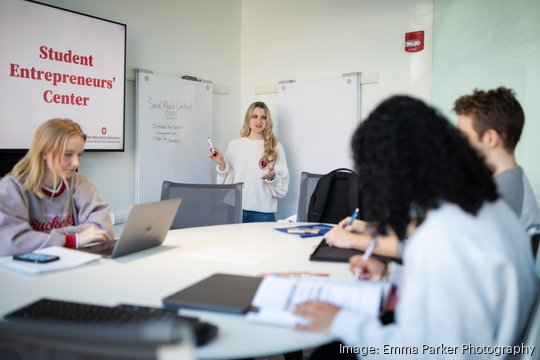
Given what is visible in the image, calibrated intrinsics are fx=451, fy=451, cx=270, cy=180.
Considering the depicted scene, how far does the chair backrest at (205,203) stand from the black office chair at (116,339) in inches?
85.7

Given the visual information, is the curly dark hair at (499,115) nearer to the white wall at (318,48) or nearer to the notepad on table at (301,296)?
the notepad on table at (301,296)

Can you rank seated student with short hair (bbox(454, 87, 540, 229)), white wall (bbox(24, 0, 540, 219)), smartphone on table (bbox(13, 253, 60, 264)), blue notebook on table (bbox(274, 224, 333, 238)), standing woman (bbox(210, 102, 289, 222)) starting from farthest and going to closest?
standing woman (bbox(210, 102, 289, 222)) < white wall (bbox(24, 0, 540, 219)) < blue notebook on table (bbox(274, 224, 333, 238)) < seated student with short hair (bbox(454, 87, 540, 229)) < smartphone on table (bbox(13, 253, 60, 264))

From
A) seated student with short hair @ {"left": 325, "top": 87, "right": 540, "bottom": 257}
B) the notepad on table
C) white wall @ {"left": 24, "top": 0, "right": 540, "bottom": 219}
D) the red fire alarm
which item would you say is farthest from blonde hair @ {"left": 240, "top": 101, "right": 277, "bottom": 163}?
the notepad on table

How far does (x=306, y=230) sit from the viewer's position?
2.28 metres

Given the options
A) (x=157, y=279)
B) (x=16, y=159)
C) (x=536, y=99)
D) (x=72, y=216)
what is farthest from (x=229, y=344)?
(x=536, y=99)

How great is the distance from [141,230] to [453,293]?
1.19 meters

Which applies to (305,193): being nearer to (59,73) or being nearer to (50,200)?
(50,200)

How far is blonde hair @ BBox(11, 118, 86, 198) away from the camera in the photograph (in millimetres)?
1870

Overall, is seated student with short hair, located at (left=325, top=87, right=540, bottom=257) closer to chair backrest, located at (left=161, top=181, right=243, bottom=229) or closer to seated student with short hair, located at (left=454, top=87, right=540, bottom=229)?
seated student with short hair, located at (left=454, top=87, right=540, bottom=229)

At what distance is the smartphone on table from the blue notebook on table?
42.7 inches

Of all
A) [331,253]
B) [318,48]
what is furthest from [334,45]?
[331,253]

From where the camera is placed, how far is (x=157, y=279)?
4.64 feet

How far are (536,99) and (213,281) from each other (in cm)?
289

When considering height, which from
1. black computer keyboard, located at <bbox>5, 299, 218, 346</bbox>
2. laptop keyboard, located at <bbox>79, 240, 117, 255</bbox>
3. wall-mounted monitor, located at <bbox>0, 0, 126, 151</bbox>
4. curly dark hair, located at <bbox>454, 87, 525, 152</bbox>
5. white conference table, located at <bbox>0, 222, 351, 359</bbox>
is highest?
wall-mounted monitor, located at <bbox>0, 0, 126, 151</bbox>
